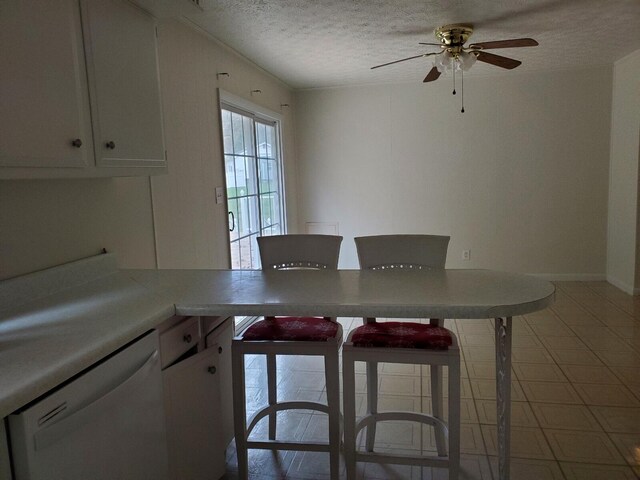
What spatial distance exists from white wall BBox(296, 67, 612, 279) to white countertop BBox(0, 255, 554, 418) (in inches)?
148

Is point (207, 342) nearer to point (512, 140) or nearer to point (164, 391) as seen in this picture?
Result: point (164, 391)

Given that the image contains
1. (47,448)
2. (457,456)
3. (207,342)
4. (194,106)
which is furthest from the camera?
(194,106)

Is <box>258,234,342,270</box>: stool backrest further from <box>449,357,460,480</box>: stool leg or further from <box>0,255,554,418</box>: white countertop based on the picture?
<box>449,357,460,480</box>: stool leg

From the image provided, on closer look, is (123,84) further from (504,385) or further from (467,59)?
(467,59)

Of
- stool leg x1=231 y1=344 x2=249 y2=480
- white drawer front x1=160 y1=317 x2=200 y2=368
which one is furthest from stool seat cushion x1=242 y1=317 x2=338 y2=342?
white drawer front x1=160 y1=317 x2=200 y2=368

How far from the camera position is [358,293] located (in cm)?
180

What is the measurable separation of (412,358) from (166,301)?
2.97 feet

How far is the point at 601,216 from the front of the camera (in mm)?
5473

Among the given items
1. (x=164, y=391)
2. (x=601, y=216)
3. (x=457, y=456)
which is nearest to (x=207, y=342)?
(x=164, y=391)

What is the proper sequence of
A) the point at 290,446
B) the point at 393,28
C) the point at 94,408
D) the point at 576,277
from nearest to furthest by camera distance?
the point at 94,408 < the point at 290,446 < the point at 393,28 < the point at 576,277

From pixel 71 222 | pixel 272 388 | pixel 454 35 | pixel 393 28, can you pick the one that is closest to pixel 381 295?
pixel 272 388

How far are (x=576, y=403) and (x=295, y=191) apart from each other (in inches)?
157

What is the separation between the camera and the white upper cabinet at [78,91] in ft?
4.67

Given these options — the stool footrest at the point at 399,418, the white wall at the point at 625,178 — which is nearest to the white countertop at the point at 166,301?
the stool footrest at the point at 399,418
